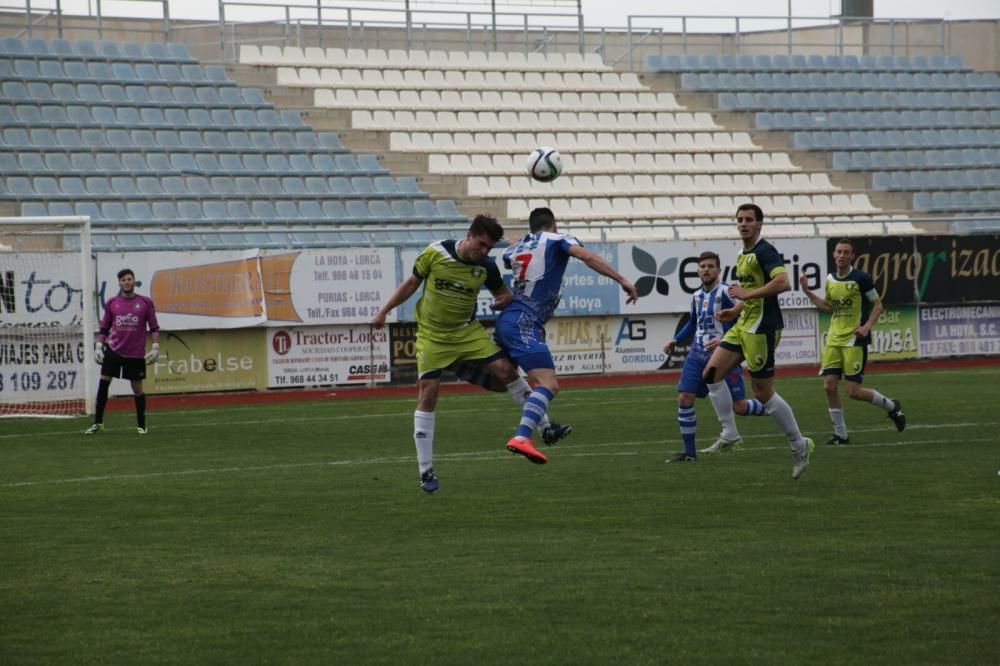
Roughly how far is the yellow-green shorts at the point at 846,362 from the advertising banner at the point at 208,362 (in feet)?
38.3

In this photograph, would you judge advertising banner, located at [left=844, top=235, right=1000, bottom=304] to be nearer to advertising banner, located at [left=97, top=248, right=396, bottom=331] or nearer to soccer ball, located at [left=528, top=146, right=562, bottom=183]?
advertising banner, located at [left=97, top=248, right=396, bottom=331]

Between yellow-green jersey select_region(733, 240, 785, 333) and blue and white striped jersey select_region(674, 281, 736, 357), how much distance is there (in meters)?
2.25

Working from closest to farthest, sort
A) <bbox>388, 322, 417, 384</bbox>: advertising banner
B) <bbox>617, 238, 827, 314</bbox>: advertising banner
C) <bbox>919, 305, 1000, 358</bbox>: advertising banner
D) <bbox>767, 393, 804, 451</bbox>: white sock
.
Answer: <bbox>767, 393, 804, 451</bbox>: white sock → <bbox>388, 322, 417, 384</bbox>: advertising banner → <bbox>617, 238, 827, 314</bbox>: advertising banner → <bbox>919, 305, 1000, 358</bbox>: advertising banner

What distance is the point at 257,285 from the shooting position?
83.5ft

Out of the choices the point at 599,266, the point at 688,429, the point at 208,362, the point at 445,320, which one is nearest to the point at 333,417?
the point at 208,362

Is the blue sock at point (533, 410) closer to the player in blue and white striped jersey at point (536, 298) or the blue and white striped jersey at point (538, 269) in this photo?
the player in blue and white striped jersey at point (536, 298)

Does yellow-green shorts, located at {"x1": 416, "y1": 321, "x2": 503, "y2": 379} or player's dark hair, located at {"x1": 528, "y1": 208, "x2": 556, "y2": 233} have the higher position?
player's dark hair, located at {"x1": 528, "y1": 208, "x2": 556, "y2": 233}

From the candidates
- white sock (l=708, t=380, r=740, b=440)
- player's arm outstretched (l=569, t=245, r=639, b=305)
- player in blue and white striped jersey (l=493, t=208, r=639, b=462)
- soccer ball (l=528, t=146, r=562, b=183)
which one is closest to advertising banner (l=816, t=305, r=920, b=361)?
white sock (l=708, t=380, r=740, b=440)

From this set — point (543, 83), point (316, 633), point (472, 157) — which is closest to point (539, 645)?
point (316, 633)

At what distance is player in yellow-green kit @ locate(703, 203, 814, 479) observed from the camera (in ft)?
40.8

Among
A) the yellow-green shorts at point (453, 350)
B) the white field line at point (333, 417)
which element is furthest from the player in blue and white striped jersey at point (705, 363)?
the white field line at point (333, 417)

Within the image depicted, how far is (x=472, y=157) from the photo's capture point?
A: 112 ft

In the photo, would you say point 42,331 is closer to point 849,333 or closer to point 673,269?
point 673,269

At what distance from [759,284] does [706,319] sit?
8.25ft
